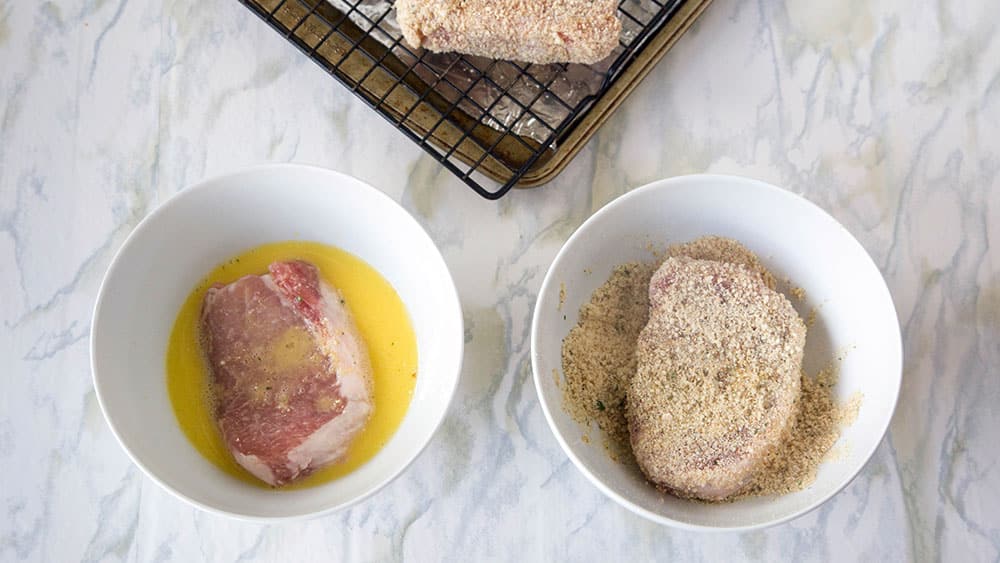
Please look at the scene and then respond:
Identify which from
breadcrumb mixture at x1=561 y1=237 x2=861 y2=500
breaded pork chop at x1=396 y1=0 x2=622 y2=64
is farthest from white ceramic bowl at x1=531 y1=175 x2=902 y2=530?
breaded pork chop at x1=396 y1=0 x2=622 y2=64

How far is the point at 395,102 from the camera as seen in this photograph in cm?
163

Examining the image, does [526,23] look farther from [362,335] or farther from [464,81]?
[362,335]

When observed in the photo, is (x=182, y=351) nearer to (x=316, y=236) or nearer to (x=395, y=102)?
(x=316, y=236)

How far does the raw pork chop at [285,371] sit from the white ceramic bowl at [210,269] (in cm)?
6

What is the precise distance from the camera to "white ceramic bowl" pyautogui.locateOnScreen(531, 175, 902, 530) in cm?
141

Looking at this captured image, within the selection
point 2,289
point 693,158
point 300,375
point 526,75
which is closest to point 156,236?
point 300,375

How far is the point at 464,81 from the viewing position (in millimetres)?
1641

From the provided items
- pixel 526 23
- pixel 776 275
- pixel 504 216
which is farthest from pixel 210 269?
pixel 776 275

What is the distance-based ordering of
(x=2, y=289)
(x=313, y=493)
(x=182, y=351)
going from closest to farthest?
(x=313, y=493) → (x=182, y=351) → (x=2, y=289)

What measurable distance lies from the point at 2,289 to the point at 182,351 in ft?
1.34

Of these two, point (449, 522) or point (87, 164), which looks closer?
point (449, 522)

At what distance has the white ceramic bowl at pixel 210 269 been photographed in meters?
1.43

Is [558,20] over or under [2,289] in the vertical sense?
over

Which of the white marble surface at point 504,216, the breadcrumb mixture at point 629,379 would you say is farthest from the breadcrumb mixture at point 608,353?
the white marble surface at point 504,216
